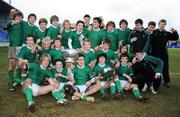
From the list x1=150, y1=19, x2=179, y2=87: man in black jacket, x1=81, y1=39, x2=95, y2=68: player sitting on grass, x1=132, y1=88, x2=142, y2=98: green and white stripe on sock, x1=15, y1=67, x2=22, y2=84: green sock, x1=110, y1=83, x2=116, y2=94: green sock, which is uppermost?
x1=150, y1=19, x2=179, y2=87: man in black jacket

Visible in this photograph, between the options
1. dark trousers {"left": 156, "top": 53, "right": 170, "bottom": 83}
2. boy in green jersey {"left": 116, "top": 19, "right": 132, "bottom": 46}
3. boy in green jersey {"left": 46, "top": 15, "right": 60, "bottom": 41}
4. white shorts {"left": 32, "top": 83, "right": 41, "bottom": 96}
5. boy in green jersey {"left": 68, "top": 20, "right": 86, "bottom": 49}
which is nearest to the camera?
white shorts {"left": 32, "top": 83, "right": 41, "bottom": 96}

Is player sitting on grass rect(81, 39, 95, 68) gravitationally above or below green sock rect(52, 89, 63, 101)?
above

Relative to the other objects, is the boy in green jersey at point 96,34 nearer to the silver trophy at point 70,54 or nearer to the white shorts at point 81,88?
the silver trophy at point 70,54

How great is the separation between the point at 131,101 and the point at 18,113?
3206 millimetres

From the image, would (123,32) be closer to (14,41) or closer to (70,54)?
(70,54)

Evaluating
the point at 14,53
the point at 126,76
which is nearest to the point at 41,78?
the point at 14,53

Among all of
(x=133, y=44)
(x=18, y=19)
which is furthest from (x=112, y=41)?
(x=18, y=19)

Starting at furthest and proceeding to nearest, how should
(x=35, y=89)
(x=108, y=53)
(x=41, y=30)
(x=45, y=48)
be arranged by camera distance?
1. (x=41, y=30)
2. (x=108, y=53)
3. (x=45, y=48)
4. (x=35, y=89)

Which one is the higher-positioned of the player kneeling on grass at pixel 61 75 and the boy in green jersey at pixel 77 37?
the boy in green jersey at pixel 77 37

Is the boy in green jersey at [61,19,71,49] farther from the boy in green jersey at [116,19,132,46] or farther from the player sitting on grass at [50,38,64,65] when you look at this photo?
the boy in green jersey at [116,19,132,46]

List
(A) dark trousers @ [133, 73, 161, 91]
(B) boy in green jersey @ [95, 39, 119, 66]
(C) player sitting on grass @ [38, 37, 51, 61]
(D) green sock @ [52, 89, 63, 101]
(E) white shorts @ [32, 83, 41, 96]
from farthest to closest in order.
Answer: (B) boy in green jersey @ [95, 39, 119, 66] → (A) dark trousers @ [133, 73, 161, 91] → (C) player sitting on grass @ [38, 37, 51, 61] → (E) white shorts @ [32, 83, 41, 96] → (D) green sock @ [52, 89, 63, 101]

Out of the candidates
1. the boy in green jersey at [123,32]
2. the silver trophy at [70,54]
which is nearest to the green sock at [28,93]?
the silver trophy at [70,54]

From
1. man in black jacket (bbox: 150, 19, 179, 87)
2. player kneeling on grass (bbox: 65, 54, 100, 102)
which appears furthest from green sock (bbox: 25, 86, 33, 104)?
man in black jacket (bbox: 150, 19, 179, 87)

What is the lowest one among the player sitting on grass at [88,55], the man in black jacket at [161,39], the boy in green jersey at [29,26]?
the player sitting on grass at [88,55]
